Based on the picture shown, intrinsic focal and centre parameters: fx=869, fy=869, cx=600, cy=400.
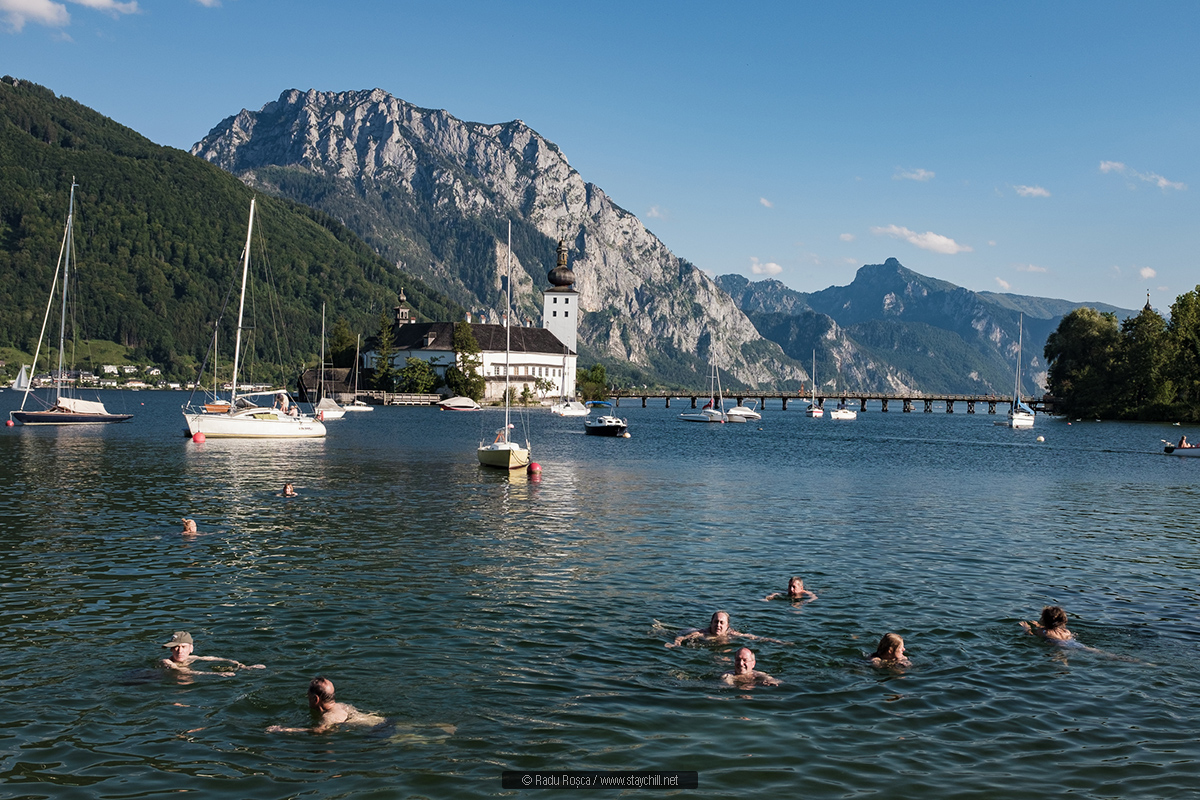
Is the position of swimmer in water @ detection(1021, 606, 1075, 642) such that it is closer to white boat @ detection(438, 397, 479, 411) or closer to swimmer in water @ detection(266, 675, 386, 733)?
swimmer in water @ detection(266, 675, 386, 733)

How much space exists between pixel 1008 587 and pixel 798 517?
48.5ft

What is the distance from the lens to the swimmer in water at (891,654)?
17938 millimetres

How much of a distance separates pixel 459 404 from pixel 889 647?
169377 millimetres

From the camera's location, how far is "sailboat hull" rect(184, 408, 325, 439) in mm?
76812

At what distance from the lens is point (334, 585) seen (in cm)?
2441

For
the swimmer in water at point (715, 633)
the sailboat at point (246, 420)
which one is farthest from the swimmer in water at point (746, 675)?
the sailboat at point (246, 420)

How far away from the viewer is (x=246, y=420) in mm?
78125

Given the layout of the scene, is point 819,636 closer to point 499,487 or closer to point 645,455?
point 499,487

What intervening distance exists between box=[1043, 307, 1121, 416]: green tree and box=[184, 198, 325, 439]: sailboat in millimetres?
138994

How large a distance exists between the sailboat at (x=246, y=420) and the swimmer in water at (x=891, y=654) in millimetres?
67626

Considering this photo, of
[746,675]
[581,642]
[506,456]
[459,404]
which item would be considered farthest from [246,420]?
[459,404]

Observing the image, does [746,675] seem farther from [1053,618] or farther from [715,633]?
[1053,618]

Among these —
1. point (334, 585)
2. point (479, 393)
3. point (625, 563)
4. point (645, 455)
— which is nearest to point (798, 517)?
point (625, 563)

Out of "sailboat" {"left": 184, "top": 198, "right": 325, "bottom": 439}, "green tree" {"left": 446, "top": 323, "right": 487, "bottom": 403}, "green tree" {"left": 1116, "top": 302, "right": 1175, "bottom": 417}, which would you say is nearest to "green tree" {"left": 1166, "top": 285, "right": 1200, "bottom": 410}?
"green tree" {"left": 1116, "top": 302, "right": 1175, "bottom": 417}
